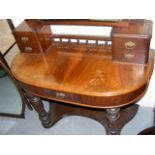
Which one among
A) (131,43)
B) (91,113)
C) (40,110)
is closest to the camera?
(131,43)

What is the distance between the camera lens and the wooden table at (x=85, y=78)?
44.1 inches

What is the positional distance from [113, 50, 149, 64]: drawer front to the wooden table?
28mm

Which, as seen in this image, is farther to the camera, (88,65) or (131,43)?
(88,65)

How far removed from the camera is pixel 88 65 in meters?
1.28

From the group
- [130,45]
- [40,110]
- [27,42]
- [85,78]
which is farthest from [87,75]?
[40,110]

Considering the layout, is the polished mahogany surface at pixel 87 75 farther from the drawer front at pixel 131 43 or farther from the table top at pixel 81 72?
the drawer front at pixel 131 43

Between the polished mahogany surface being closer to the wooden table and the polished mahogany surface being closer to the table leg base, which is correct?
the wooden table

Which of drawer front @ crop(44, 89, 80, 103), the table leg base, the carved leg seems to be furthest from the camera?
the table leg base

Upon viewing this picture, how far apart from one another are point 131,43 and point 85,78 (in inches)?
13.0

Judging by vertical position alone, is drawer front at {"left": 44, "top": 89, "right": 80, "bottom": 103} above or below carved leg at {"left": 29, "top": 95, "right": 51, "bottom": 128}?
above

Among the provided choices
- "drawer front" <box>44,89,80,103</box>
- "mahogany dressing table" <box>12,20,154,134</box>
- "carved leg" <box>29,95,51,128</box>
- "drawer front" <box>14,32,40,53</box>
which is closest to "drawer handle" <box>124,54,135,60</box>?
"mahogany dressing table" <box>12,20,154,134</box>

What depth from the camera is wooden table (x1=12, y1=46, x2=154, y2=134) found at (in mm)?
1119

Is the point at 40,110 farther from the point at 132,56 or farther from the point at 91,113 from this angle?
the point at 132,56
